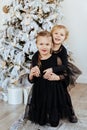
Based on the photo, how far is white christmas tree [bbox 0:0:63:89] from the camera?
3318 mm

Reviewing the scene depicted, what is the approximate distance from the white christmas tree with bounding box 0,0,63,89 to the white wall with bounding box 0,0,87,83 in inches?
39.3

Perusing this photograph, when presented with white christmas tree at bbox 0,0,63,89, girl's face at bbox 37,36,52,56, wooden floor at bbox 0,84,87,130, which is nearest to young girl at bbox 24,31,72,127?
girl's face at bbox 37,36,52,56

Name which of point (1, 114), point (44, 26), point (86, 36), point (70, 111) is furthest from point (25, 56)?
point (86, 36)

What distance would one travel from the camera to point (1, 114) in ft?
9.52

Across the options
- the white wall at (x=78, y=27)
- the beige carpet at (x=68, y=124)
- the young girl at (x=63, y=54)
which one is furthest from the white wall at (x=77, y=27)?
the young girl at (x=63, y=54)

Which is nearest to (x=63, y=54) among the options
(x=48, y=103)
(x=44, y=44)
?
(x=44, y=44)

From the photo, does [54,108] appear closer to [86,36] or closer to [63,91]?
[63,91]

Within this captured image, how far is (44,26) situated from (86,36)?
1.25m

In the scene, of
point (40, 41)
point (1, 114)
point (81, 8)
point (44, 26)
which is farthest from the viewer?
point (81, 8)

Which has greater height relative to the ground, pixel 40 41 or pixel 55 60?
pixel 40 41

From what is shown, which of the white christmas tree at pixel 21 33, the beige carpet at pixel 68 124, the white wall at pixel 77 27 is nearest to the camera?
the beige carpet at pixel 68 124

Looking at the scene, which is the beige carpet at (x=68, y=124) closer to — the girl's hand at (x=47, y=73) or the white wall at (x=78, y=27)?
the girl's hand at (x=47, y=73)

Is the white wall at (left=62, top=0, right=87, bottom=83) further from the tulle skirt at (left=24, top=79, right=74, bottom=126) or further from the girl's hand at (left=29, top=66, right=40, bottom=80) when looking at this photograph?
the girl's hand at (left=29, top=66, right=40, bottom=80)

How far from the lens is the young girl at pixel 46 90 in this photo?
8.40 feet
